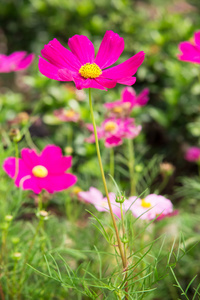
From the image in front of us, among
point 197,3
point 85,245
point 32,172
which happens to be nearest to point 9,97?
point 85,245

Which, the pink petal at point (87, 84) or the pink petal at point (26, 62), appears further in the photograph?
the pink petal at point (26, 62)

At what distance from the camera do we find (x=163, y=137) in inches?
58.5

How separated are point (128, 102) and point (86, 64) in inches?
10.9

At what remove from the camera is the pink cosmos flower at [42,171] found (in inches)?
19.4

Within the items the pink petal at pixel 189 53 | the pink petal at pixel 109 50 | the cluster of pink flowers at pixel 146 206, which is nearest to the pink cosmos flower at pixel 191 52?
the pink petal at pixel 189 53

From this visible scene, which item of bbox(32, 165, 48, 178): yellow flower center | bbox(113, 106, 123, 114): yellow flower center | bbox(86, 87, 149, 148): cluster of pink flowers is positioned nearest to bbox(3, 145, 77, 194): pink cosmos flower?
bbox(32, 165, 48, 178): yellow flower center

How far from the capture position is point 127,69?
375mm

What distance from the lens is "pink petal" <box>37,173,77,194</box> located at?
495 millimetres

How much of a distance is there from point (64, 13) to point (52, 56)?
1893mm

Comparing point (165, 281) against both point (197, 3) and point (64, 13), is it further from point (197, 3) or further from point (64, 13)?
point (197, 3)

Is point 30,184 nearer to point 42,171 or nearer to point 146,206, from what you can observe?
point 42,171

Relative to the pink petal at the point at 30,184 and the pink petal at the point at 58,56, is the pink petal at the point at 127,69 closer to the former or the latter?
the pink petal at the point at 58,56

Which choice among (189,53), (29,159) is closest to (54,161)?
(29,159)

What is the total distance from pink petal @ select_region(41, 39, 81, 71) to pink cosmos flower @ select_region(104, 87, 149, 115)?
25 centimetres
